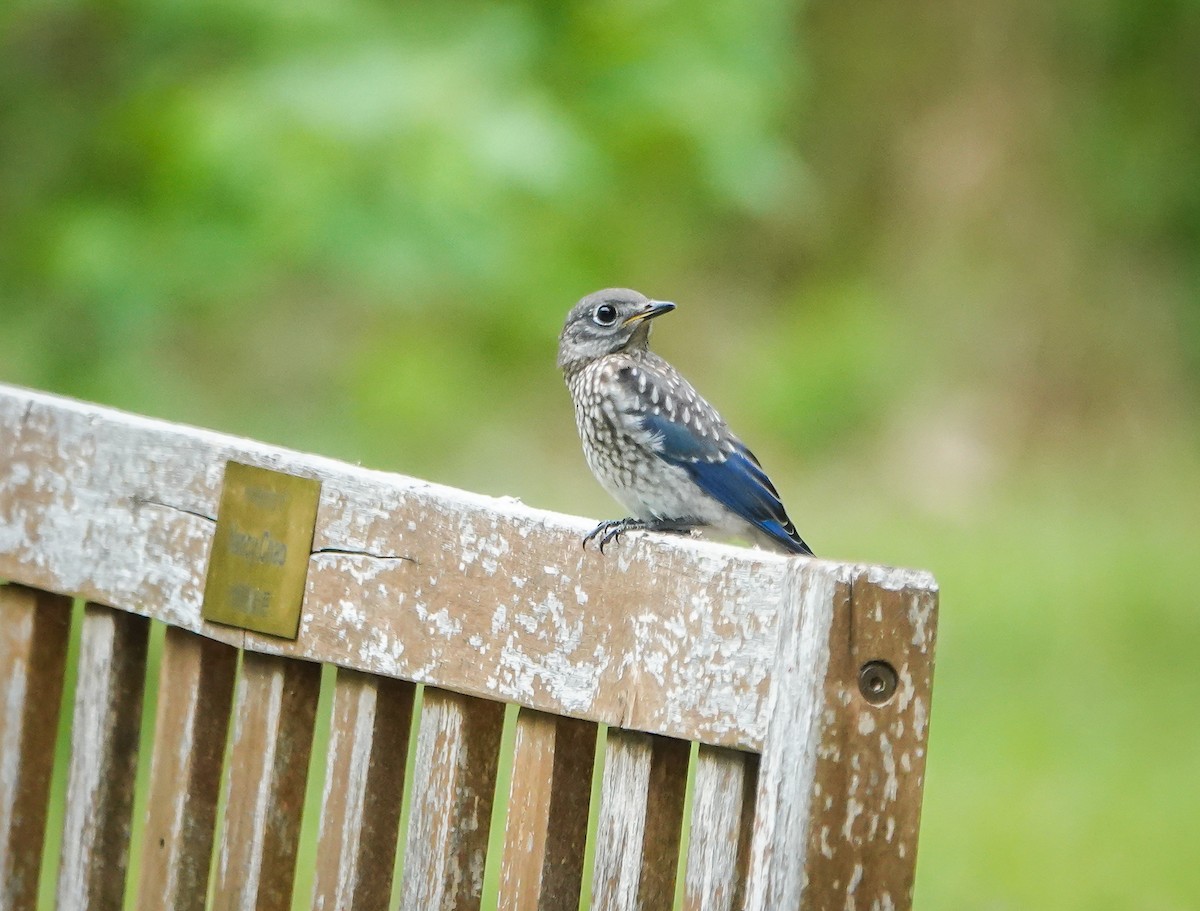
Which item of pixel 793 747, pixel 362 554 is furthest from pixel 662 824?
pixel 362 554

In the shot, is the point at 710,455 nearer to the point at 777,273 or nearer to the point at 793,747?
the point at 793,747

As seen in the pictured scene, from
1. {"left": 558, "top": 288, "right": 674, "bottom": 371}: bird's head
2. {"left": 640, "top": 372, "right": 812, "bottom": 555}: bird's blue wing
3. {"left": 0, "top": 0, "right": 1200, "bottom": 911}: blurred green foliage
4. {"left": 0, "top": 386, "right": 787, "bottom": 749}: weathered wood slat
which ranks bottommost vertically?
{"left": 0, "top": 386, "right": 787, "bottom": 749}: weathered wood slat

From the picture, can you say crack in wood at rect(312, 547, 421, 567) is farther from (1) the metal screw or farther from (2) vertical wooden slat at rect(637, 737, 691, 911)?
(1) the metal screw

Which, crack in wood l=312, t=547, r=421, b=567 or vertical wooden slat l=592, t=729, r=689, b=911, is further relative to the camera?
crack in wood l=312, t=547, r=421, b=567

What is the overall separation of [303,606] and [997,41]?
10008 millimetres

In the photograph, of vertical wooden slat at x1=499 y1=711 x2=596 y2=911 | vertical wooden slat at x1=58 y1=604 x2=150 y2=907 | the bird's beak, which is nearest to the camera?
vertical wooden slat at x1=499 y1=711 x2=596 y2=911

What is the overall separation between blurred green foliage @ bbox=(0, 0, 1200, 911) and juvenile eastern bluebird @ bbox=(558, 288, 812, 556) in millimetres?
676

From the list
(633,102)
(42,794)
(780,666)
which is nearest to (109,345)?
(633,102)

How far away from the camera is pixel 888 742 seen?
174 cm

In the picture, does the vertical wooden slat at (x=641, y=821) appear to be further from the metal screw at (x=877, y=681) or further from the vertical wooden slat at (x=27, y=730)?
the vertical wooden slat at (x=27, y=730)

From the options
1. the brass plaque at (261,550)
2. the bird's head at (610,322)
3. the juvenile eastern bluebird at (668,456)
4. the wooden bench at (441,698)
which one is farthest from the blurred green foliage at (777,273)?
the brass plaque at (261,550)

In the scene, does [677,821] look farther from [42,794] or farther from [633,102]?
[633,102]

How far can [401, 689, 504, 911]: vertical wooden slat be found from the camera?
2.15 meters

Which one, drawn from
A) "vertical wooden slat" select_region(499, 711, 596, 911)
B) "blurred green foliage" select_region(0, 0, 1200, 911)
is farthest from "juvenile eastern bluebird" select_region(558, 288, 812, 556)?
"vertical wooden slat" select_region(499, 711, 596, 911)
